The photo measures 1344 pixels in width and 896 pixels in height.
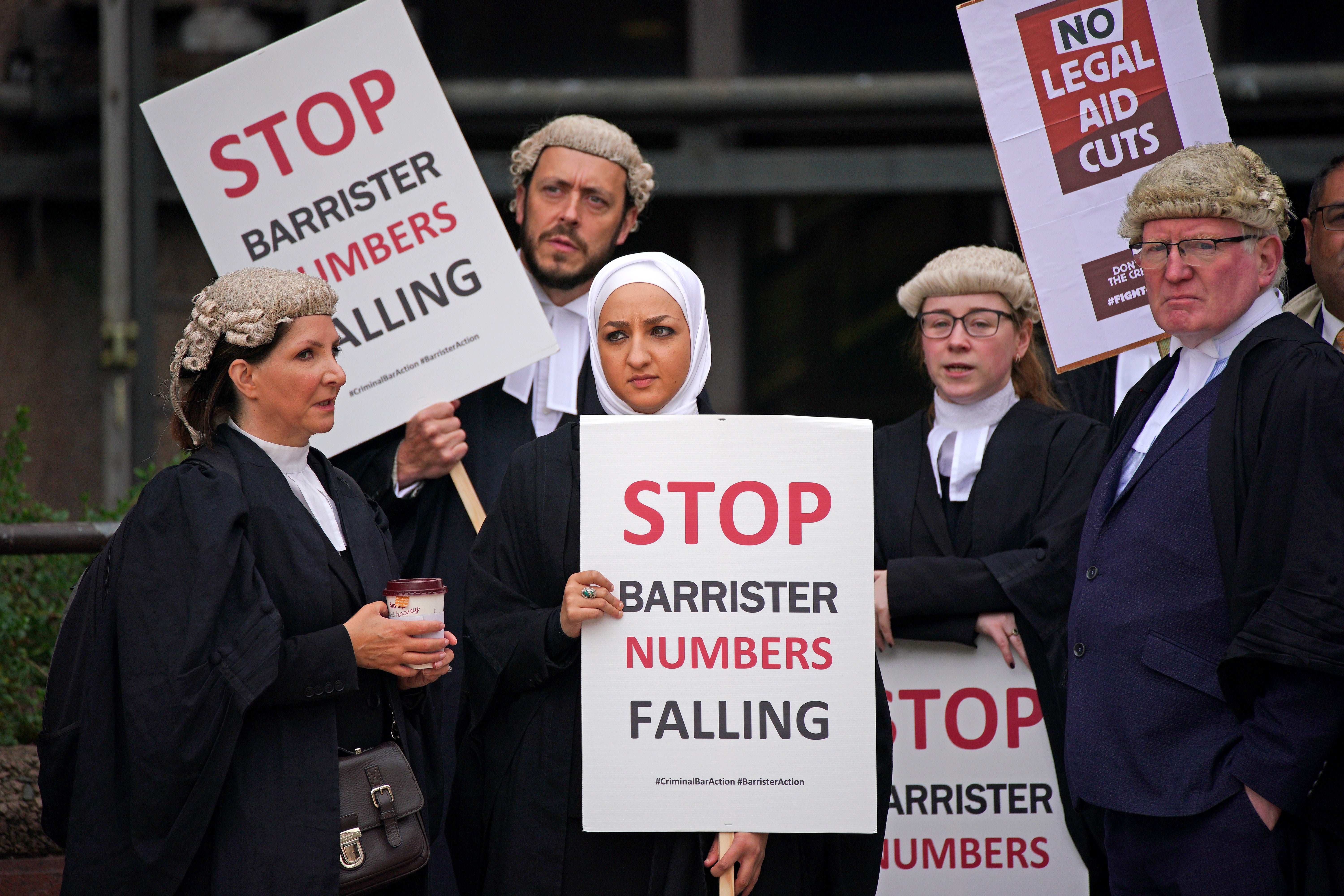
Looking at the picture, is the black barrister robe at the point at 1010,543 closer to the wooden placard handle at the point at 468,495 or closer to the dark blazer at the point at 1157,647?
the dark blazer at the point at 1157,647

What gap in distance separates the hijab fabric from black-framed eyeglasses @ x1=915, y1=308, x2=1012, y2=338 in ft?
2.81

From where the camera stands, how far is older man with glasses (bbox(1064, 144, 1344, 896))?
8.07 ft

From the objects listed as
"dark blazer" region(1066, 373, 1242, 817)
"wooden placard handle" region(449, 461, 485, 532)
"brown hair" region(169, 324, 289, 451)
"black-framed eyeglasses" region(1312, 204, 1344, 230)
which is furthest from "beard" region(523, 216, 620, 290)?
"black-framed eyeglasses" region(1312, 204, 1344, 230)

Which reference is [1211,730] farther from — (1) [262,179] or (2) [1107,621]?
(1) [262,179]

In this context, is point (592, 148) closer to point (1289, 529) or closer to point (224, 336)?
point (224, 336)

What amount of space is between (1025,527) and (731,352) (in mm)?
3715

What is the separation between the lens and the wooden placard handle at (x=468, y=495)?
12.3 feet

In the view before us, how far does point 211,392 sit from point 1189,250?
2.04 m

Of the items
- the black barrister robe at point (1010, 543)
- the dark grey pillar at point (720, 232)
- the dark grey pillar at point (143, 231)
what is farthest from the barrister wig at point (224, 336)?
the dark grey pillar at point (143, 231)

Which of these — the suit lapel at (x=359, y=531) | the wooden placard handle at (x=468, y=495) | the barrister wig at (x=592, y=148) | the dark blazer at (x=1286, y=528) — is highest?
the barrister wig at (x=592, y=148)

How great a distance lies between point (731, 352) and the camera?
7.18 meters

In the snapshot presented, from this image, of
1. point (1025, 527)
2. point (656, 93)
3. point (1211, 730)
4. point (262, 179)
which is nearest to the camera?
point (1211, 730)

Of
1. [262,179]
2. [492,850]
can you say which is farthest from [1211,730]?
[262,179]

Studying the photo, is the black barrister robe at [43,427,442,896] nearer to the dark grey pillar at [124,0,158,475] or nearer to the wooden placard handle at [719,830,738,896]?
the wooden placard handle at [719,830,738,896]
